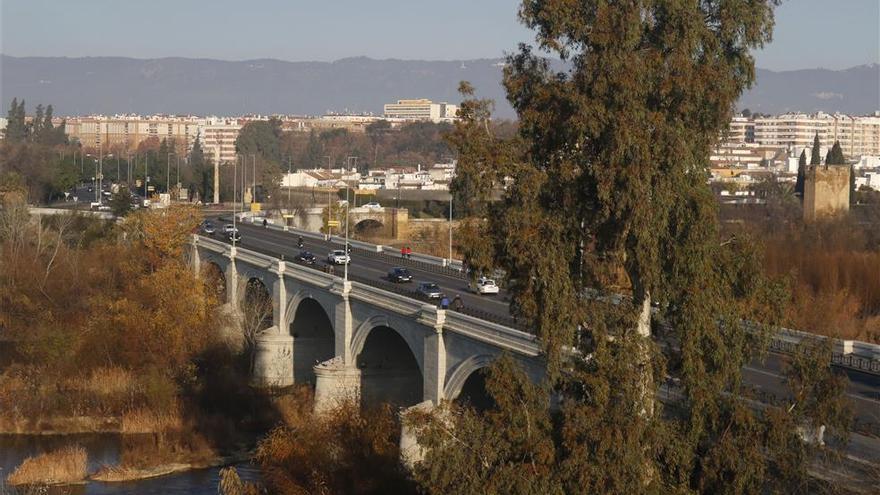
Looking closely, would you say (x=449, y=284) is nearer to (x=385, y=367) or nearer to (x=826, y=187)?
(x=385, y=367)

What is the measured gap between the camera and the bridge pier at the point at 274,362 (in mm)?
45469

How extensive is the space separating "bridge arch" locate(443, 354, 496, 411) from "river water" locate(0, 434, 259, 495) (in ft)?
17.5

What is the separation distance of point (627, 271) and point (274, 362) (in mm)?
26919

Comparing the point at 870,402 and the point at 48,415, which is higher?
the point at 870,402

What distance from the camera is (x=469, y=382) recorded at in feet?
108

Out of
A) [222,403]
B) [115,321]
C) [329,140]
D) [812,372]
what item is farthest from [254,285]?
[329,140]

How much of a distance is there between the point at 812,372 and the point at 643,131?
3747 millimetres

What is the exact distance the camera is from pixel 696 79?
62.6ft

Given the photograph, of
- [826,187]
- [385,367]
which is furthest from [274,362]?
[826,187]

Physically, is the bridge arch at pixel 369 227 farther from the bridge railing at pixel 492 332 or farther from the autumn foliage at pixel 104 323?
the bridge railing at pixel 492 332

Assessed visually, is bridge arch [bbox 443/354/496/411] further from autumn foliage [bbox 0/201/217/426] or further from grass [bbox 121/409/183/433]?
autumn foliage [bbox 0/201/217/426]

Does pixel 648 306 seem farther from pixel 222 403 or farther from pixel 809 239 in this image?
pixel 809 239

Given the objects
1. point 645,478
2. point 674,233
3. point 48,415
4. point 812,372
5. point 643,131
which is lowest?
point 48,415

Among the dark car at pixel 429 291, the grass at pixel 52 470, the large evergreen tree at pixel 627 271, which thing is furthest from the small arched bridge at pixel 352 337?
the grass at pixel 52 470
